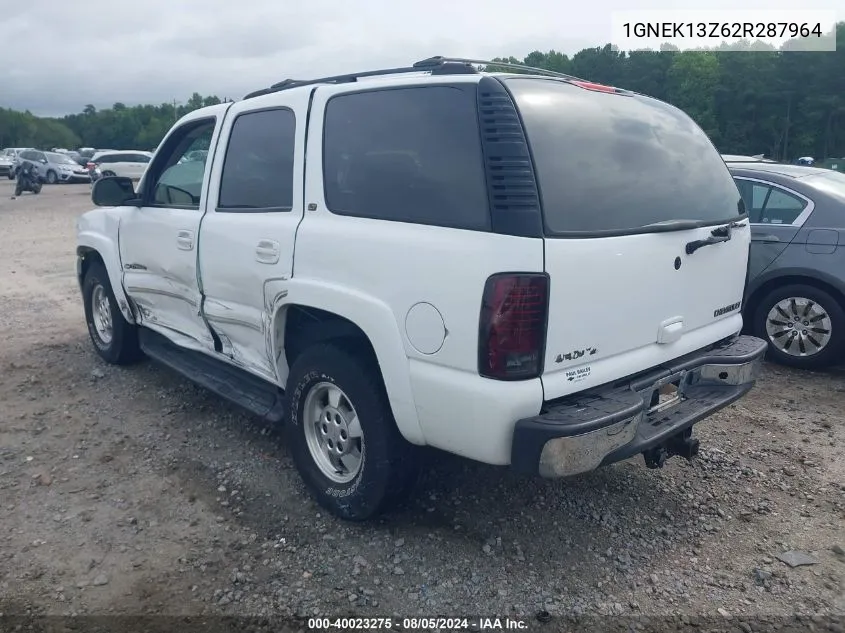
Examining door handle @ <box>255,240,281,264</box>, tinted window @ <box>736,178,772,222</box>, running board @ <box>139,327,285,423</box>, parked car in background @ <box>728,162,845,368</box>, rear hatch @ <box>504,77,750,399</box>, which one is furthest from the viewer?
tinted window @ <box>736,178,772,222</box>

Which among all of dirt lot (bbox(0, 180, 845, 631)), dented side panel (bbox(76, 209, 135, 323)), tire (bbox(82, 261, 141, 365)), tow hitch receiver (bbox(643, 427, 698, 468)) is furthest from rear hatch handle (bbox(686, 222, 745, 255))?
tire (bbox(82, 261, 141, 365))

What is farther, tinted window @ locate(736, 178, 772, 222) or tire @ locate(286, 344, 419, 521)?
tinted window @ locate(736, 178, 772, 222)

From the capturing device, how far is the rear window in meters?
2.88

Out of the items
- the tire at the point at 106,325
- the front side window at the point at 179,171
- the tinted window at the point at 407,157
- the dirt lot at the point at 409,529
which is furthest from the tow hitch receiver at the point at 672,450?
the tire at the point at 106,325

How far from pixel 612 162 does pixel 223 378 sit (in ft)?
8.84

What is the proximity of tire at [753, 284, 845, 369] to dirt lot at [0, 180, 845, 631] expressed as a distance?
84 cm

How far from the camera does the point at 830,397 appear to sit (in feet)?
17.2

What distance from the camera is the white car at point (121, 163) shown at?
28.6 meters

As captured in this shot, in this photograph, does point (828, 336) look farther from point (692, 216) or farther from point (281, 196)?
point (281, 196)

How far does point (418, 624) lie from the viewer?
9.37 feet

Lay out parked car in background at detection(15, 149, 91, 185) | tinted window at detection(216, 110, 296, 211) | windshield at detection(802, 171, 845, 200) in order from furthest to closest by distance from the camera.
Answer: parked car in background at detection(15, 149, 91, 185)
windshield at detection(802, 171, 845, 200)
tinted window at detection(216, 110, 296, 211)

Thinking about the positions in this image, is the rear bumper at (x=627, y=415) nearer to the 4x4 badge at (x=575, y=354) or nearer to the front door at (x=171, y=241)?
the 4x4 badge at (x=575, y=354)

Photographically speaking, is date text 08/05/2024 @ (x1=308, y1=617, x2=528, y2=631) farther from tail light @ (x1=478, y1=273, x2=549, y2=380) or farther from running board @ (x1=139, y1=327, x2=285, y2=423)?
running board @ (x1=139, y1=327, x2=285, y2=423)

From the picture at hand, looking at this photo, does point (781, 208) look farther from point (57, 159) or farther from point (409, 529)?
point (57, 159)
